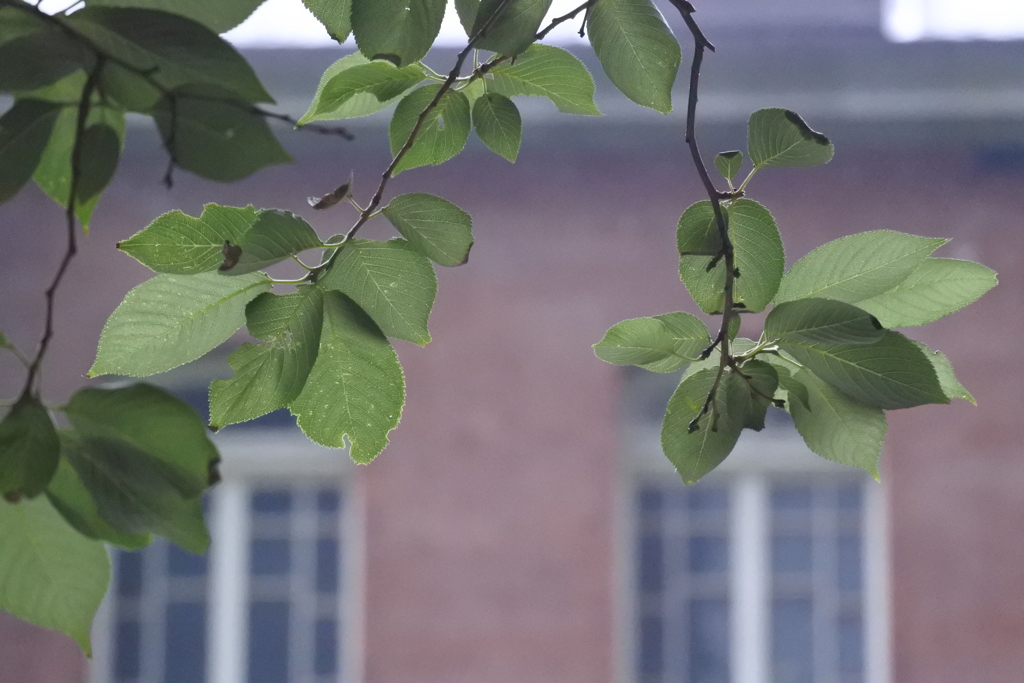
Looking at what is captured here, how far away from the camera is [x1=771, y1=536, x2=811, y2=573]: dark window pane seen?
3.28 meters

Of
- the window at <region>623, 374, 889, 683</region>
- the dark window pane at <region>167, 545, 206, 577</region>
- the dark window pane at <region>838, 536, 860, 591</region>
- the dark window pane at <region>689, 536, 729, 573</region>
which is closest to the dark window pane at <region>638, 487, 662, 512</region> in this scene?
the window at <region>623, 374, 889, 683</region>

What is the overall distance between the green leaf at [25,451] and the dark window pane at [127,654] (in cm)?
337

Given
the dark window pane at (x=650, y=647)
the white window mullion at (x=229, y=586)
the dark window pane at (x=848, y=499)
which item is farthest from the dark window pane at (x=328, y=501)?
the dark window pane at (x=848, y=499)

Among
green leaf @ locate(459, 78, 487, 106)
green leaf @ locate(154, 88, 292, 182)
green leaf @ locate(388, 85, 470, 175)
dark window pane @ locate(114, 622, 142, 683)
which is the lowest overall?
dark window pane @ locate(114, 622, 142, 683)

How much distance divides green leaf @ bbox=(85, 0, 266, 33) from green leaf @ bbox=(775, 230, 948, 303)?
0.15 meters

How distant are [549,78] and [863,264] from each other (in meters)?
0.11

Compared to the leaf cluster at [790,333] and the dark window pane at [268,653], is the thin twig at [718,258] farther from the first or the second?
the dark window pane at [268,653]

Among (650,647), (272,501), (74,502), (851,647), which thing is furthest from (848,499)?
(74,502)

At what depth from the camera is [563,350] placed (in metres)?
3.20

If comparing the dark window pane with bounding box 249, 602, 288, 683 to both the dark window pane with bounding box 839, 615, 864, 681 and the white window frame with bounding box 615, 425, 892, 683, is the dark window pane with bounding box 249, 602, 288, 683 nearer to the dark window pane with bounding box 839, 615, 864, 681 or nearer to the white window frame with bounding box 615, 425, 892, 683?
the white window frame with bounding box 615, 425, 892, 683

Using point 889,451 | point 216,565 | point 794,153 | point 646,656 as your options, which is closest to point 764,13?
point 889,451

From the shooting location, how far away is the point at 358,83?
12.0 inches

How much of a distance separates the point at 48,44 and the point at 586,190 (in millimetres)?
3059

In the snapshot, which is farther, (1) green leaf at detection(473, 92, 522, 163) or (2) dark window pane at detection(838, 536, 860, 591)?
(2) dark window pane at detection(838, 536, 860, 591)
